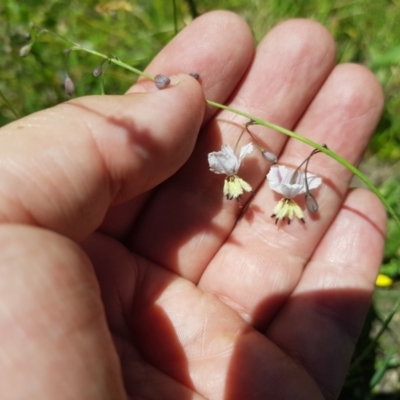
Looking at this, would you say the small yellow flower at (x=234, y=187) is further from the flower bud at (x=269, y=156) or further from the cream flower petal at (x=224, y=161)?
the flower bud at (x=269, y=156)

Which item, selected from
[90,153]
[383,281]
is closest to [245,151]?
[90,153]

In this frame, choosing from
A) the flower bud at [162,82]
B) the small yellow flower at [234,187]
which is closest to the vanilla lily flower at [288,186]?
the small yellow flower at [234,187]

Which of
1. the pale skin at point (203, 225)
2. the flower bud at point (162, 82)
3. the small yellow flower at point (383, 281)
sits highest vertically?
the flower bud at point (162, 82)

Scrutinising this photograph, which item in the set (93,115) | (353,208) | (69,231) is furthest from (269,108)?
(69,231)

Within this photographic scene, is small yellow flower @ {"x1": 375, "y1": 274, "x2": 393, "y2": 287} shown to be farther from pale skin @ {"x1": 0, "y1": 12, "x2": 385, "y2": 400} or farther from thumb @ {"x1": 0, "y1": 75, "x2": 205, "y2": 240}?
thumb @ {"x1": 0, "y1": 75, "x2": 205, "y2": 240}

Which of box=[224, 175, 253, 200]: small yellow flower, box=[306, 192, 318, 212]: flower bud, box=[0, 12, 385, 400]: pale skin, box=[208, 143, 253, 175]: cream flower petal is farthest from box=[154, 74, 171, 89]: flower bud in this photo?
box=[306, 192, 318, 212]: flower bud

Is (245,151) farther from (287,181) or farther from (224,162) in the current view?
(287,181)

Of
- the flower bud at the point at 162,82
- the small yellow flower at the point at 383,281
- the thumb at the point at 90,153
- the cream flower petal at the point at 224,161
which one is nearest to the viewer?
the thumb at the point at 90,153
